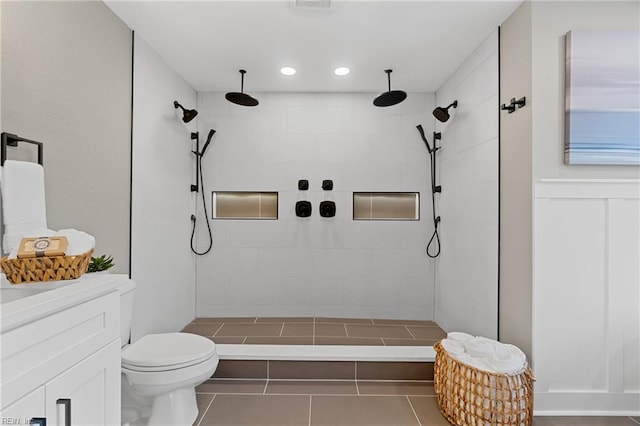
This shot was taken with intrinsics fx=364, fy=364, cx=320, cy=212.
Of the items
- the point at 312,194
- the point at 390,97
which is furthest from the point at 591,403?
the point at 312,194

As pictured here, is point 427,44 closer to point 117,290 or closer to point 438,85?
point 438,85

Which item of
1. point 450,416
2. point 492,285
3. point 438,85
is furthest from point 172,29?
point 450,416

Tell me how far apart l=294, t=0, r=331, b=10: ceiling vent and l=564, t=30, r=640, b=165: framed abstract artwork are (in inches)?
55.7

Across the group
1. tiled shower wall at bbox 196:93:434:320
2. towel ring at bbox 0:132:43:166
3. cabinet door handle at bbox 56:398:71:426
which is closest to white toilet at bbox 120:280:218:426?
towel ring at bbox 0:132:43:166

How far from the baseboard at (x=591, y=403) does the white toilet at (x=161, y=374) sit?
76.8 inches

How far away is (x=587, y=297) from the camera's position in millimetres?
2113

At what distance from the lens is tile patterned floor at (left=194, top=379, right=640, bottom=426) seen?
6.87 ft

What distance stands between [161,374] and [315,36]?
236cm

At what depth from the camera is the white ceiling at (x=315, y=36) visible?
2281mm

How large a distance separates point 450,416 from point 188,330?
2363 mm

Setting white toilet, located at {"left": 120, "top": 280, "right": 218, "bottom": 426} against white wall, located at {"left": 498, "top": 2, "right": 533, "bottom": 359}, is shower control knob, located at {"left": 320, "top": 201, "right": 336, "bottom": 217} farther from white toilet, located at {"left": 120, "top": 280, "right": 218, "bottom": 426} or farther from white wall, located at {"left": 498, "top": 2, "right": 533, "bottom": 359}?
white toilet, located at {"left": 120, "top": 280, "right": 218, "bottom": 426}

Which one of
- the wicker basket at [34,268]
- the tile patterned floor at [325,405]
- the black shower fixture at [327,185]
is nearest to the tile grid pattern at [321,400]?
the tile patterned floor at [325,405]

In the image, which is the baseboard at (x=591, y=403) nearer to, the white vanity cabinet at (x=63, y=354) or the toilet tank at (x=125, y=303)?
the white vanity cabinet at (x=63, y=354)

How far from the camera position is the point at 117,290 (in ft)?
4.25
